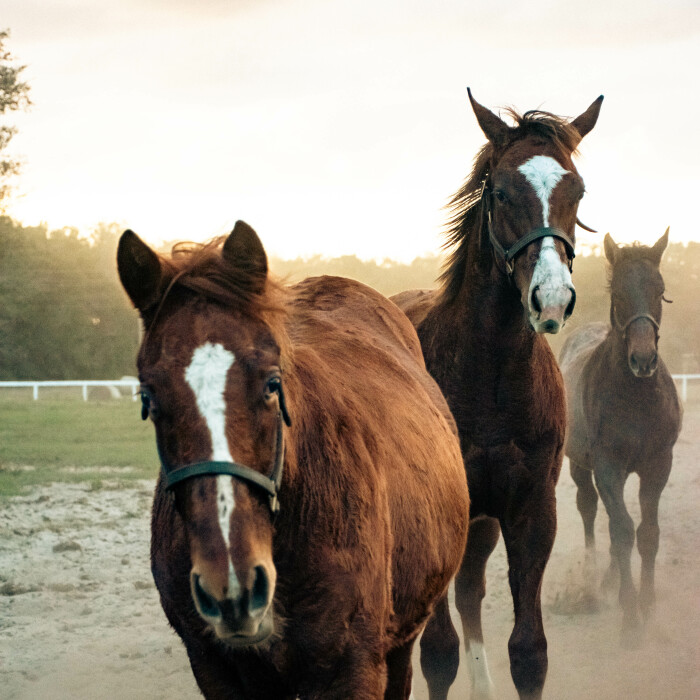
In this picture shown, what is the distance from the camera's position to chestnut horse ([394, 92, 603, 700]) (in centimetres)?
416

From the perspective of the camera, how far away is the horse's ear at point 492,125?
14.7ft

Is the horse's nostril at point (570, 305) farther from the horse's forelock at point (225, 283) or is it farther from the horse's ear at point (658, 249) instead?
the horse's ear at point (658, 249)

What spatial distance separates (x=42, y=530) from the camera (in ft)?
26.7

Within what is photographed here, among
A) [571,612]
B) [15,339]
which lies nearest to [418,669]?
[571,612]

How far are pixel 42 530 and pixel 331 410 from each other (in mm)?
6209

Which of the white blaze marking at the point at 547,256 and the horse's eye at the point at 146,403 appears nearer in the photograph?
the horse's eye at the point at 146,403

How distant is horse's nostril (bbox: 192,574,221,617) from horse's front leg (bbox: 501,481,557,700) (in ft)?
8.39

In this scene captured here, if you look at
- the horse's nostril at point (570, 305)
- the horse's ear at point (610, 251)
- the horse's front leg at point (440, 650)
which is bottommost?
the horse's front leg at point (440, 650)

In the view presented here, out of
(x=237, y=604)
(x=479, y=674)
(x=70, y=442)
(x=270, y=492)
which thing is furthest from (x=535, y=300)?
(x=70, y=442)

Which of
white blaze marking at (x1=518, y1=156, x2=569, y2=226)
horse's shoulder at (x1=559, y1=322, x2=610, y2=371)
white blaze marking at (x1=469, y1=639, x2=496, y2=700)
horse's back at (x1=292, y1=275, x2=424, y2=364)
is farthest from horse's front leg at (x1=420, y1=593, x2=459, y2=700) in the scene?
horse's shoulder at (x1=559, y1=322, x2=610, y2=371)

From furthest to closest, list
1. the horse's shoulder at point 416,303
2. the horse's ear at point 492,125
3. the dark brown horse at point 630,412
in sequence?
the dark brown horse at point 630,412, the horse's shoulder at point 416,303, the horse's ear at point 492,125

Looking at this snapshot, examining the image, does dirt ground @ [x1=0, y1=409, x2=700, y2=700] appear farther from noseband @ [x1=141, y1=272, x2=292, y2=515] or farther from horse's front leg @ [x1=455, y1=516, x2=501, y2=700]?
noseband @ [x1=141, y1=272, x2=292, y2=515]

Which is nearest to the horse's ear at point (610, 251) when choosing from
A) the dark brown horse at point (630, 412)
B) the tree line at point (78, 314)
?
the dark brown horse at point (630, 412)

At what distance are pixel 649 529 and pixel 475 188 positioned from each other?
12.0 ft
